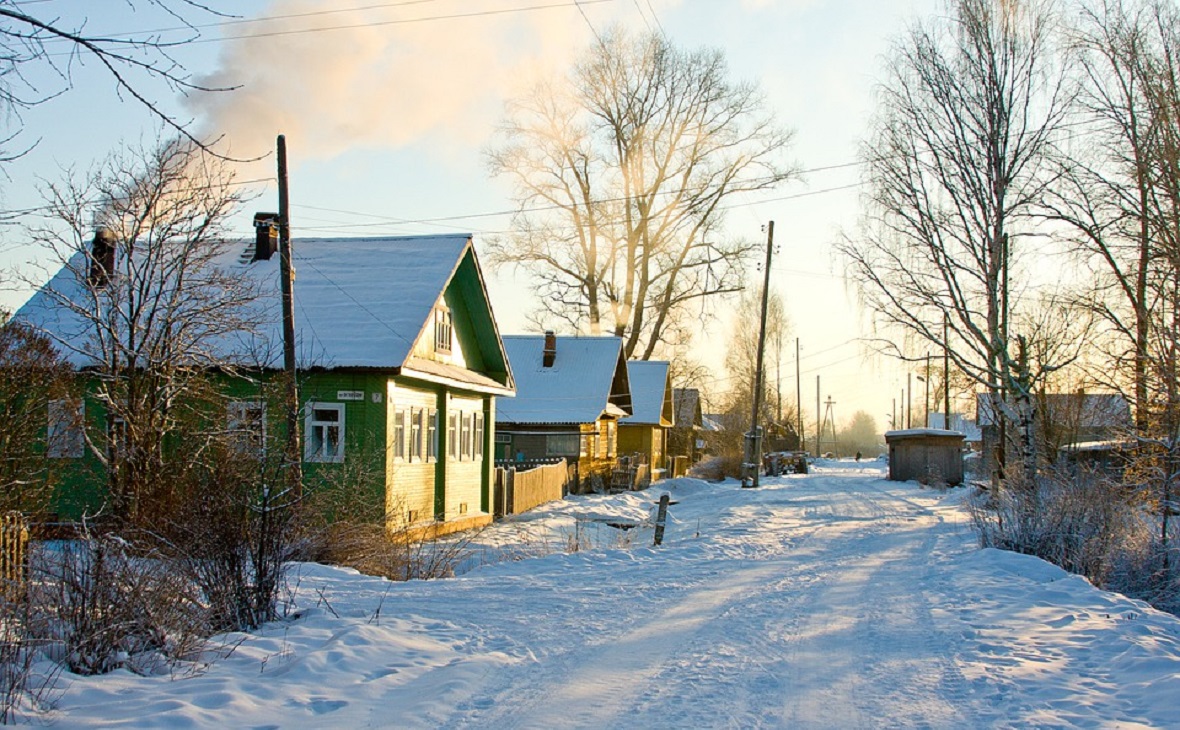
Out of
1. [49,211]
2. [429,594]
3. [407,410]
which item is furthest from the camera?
[407,410]

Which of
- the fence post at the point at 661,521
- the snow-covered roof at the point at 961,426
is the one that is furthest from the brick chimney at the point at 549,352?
the snow-covered roof at the point at 961,426

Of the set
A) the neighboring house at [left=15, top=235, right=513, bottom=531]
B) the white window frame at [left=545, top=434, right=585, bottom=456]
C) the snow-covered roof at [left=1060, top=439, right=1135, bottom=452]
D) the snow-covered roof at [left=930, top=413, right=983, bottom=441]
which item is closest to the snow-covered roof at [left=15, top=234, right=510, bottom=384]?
the neighboring house at [left=15, top=235, right=513, bottom=531]

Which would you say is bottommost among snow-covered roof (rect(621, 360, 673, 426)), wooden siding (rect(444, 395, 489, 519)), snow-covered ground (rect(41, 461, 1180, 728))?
snow-covered ground (rect(41, 461, 1180, 728))

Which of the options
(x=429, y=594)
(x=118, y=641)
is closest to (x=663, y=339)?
(x=429, y=594)

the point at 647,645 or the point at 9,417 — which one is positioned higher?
the point at 9,417

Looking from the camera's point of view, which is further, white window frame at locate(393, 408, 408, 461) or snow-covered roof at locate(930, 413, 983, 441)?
snow-covered roof at locate(930, 413, 983, 441)

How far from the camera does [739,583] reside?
41.8ft

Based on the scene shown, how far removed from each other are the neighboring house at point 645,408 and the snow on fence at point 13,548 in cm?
4039

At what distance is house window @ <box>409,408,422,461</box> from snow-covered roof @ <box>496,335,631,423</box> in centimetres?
1458

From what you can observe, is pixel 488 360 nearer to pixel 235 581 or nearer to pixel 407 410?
pixel 407 410

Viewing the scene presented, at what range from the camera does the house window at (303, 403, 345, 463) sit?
19359mm

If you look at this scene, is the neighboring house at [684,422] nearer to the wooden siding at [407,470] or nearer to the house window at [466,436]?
the house window at [466,436]

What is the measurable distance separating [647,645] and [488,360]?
723 inches

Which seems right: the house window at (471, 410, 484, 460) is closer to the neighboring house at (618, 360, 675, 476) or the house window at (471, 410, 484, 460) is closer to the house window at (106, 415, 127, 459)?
the house window at (106, 415, 127, 459)
